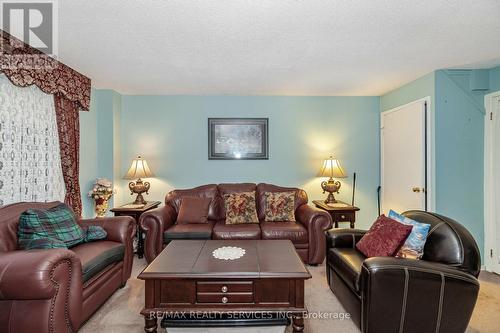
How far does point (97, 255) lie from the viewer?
7.45 ft

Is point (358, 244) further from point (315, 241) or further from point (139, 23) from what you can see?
point (139, 23)

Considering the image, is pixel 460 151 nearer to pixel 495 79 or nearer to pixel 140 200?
pixel 495 79

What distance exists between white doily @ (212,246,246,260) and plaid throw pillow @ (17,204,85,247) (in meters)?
1.29

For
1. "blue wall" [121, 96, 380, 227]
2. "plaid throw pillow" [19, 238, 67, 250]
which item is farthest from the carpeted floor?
"blue wall" [121, 96, 380, 227]

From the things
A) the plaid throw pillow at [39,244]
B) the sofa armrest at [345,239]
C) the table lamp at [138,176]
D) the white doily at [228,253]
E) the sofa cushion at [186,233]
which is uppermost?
the table lamp at [138,176]

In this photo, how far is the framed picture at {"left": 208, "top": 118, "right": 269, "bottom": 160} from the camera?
169 inches

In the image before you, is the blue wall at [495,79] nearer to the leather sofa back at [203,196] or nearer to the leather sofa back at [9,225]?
the leather sofa back at [203,196]

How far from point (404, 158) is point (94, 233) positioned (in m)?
3.83

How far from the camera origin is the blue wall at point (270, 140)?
14.0 feet

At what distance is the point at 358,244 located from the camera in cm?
244

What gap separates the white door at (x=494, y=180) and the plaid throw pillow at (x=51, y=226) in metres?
4.39

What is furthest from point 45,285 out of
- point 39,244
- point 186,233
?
point 186,233

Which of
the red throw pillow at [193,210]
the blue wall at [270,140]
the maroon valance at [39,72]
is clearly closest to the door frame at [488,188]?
the blue wall at [270,140]

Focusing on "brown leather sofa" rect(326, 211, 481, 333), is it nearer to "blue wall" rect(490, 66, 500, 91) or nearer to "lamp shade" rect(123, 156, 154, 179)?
"blue wall" rect(490, 66, 500, 91)
